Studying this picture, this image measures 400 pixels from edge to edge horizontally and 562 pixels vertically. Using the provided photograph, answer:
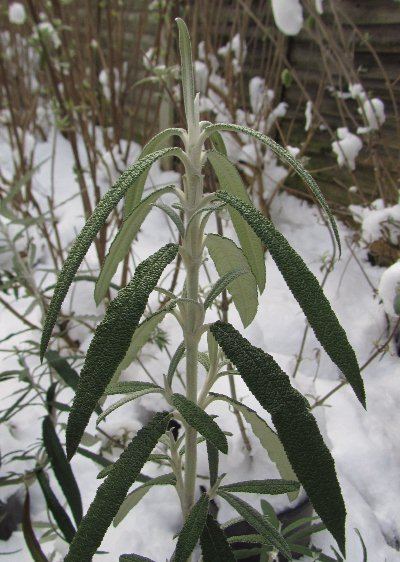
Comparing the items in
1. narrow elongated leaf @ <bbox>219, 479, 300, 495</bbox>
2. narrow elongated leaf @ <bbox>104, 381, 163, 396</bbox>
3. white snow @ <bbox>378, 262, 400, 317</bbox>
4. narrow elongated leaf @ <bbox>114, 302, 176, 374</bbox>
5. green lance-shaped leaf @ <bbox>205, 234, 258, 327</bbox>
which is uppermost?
white snow @ <bbox>378, 262, 400, 317</bbox>

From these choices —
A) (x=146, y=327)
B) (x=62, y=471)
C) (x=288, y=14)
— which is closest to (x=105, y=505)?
(x=146, y=327)

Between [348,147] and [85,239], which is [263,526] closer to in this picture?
[85,239]

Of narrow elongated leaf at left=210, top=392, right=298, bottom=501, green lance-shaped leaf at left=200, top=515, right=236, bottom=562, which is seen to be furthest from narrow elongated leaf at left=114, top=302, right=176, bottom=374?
green lance-shaped leaf at left=200, top=515, right=236, bottom=562

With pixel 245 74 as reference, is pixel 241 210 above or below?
below

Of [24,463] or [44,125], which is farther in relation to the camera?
[44,125]

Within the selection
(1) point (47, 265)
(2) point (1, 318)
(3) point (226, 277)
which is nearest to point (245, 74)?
(1) point (47, 265)

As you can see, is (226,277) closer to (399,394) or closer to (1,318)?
(399,394)

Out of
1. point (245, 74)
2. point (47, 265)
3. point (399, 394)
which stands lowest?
point (399, 394)

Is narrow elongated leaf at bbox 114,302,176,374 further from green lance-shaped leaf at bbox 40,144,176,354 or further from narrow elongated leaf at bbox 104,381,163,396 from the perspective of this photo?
green lance-shaped leaf at bbox 40,144,176,354
